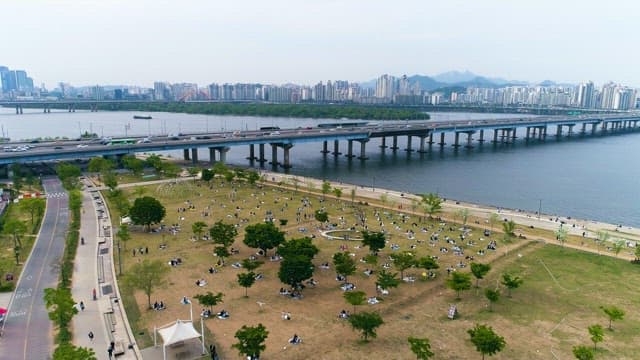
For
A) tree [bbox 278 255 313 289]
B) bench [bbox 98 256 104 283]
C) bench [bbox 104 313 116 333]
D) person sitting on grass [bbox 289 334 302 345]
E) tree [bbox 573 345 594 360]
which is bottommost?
bench [bbox 104 313 116 333]

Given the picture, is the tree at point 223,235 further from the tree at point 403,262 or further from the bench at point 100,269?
the tree at point 403,262

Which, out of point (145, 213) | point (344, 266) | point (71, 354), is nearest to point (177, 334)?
point (71, 354)

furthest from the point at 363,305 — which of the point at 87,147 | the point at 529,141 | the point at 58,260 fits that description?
the point at 529,141

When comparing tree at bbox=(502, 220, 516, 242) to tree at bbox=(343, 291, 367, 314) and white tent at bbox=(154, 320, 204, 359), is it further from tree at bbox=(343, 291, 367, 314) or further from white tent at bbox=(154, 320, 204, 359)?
white tent at bbox=(154, 320, 204, 359)

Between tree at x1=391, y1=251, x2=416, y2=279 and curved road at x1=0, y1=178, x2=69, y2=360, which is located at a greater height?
tree at x1=391, y1=251, x2=416, y2=279

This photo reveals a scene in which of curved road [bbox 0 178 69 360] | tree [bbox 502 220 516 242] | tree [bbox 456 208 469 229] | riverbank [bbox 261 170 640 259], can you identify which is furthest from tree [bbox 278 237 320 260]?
riverbank [bbox 261 170 640 259]

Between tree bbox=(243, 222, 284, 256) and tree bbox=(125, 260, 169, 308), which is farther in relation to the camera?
tree bbox=(243, 222, 284, 256)

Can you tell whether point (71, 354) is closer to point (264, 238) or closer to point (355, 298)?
point (355, 298)
